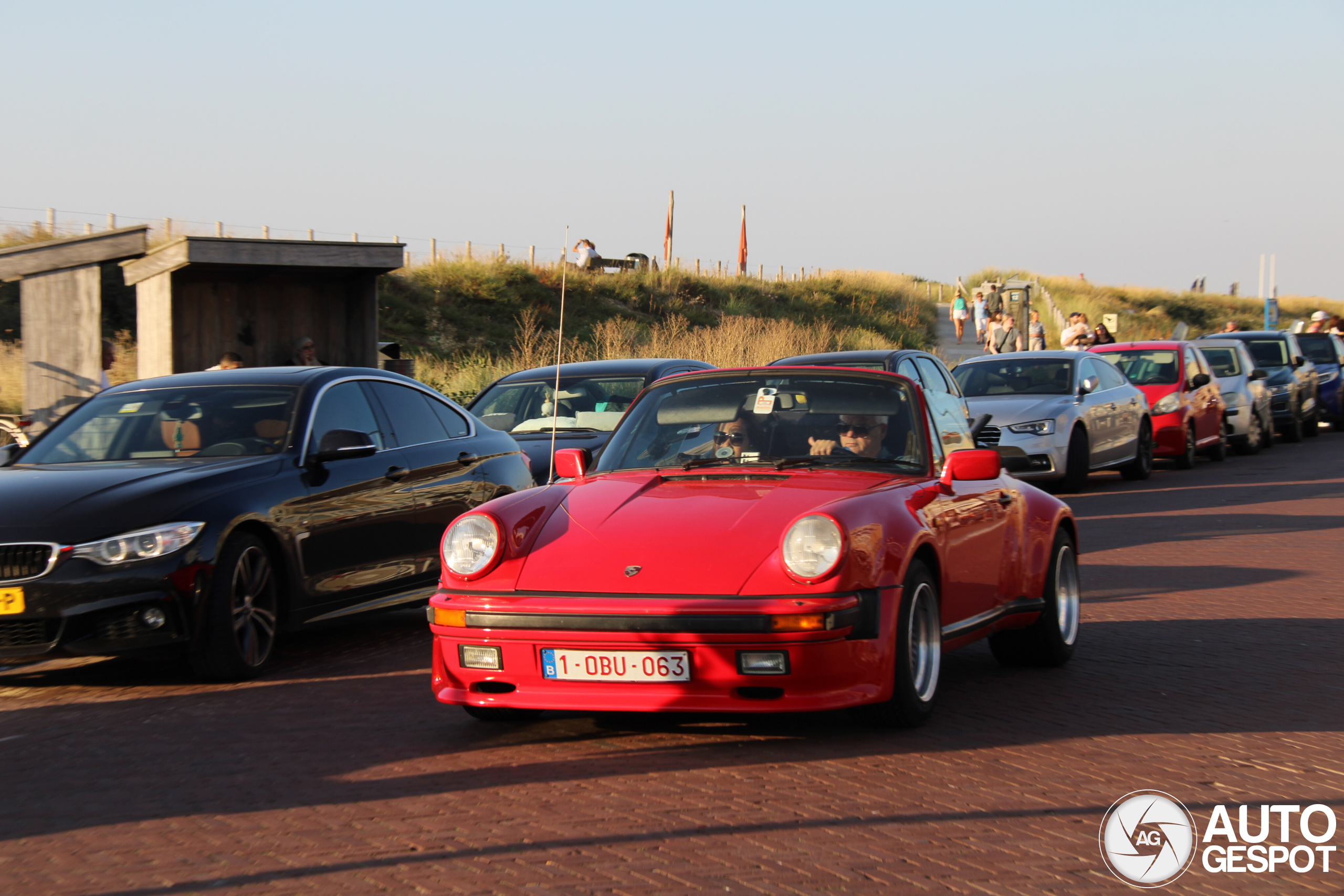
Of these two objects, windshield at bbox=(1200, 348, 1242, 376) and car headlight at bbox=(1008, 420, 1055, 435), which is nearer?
car headlight at bbox=(1008, 420, 1055, 435)

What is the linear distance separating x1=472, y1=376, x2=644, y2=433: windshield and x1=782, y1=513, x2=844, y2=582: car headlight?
24.9 ft

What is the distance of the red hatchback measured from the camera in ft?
66.8

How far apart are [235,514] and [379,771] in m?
2.31

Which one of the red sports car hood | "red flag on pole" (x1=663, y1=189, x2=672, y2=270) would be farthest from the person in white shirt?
the red sports car hood

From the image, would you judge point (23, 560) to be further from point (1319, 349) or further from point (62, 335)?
point (1319, 349)

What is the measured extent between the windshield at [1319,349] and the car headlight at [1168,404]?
11389mm

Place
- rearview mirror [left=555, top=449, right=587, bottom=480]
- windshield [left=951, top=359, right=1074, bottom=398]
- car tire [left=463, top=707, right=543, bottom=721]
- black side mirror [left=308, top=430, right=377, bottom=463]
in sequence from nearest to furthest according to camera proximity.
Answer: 1. car tire [left=463, top=707, right=543, bottom=721]
2. rearview mirror [left=555, top=449, right=587, bottom=480]
3. black side mirror [left=308, top=430, right=377, bottom=463]
4. windshield [left=951, top=359, right=1074, bottom=398]

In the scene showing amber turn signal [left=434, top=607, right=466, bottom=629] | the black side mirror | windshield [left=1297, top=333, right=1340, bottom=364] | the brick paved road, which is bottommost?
the brick paved road

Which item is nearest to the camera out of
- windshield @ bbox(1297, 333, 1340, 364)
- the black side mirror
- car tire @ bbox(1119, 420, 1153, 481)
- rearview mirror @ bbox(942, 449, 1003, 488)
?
rearview mirror @ bbox(942, 449, 1003, 488)

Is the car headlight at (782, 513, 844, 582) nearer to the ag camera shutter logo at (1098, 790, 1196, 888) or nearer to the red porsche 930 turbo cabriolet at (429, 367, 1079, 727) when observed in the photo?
the red porsche 930 turbo cabriolet at (429, 367, 1079, 727)

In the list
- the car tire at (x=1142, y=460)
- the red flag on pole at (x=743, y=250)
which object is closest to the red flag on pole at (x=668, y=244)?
the red flag on pole at (x=743, y=250)

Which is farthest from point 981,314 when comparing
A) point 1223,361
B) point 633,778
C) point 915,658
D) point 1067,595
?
point 633,778

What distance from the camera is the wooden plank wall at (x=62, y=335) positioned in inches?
522

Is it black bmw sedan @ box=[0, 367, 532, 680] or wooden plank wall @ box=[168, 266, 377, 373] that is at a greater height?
wooden plank wall @ box=[168, 266, 377, 373]
